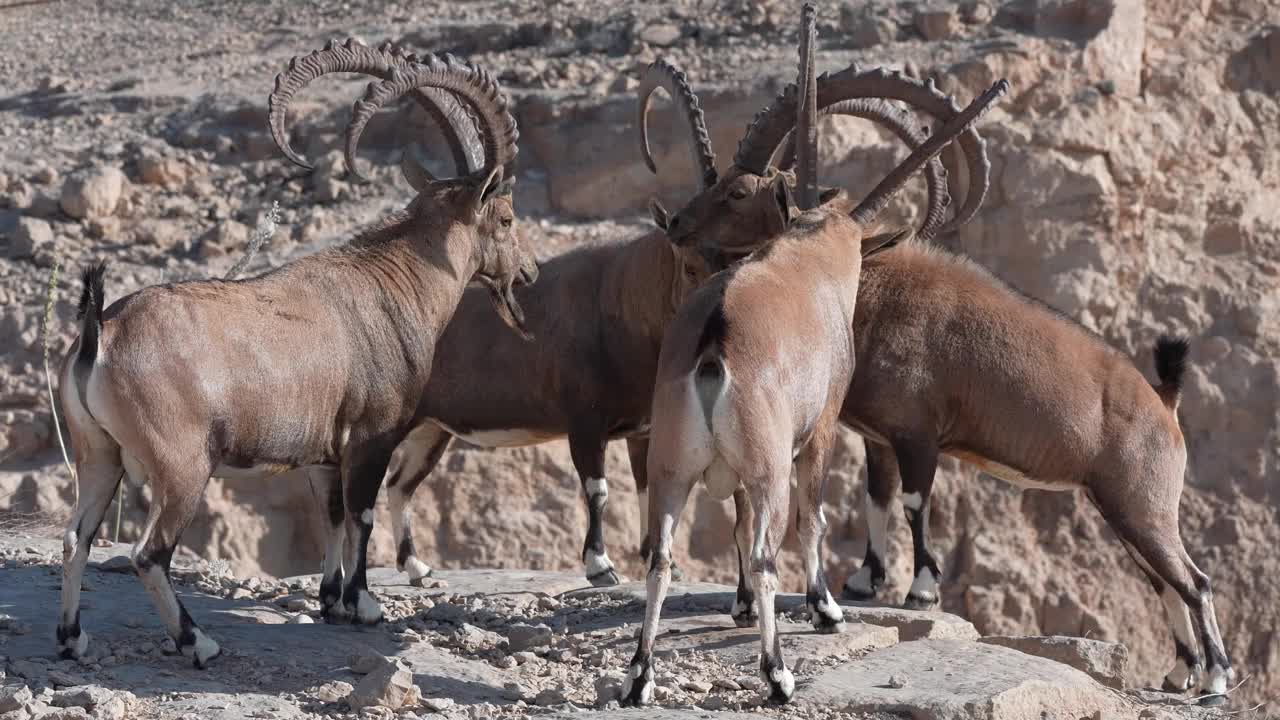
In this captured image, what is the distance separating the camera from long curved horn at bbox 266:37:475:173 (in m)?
10.6

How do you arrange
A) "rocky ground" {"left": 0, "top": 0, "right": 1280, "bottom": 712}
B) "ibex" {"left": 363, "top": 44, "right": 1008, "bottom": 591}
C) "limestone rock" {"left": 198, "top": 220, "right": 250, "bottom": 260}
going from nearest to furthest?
"ibex" {"left": 363, "top": 44, "right": 1008, "bottom": 591} → "rocky ground" {"left": 0, "top": 0, "right": 1280, "bottom": 712} → "limestone rock" {"left": 198, "top": 220, "right": 250, "bottom": 260}

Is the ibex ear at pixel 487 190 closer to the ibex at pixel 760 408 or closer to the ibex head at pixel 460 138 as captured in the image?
the ibex head at pixel 460 138

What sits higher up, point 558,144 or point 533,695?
point 558,144

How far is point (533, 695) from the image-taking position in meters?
9.21

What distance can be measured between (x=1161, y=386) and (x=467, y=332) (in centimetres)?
476

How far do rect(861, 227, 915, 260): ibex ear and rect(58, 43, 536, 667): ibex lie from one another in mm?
2165

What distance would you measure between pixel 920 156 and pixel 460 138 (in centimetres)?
295

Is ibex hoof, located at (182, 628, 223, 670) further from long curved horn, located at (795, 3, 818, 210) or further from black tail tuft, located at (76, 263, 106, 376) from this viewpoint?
long curved horn, located at (795, 3, 818, 210)

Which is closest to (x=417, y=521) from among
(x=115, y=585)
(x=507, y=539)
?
(x=507, y=539)

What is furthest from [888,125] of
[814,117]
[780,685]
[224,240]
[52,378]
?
[52,378]

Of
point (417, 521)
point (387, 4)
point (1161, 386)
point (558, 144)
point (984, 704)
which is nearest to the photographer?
point (984, 704)

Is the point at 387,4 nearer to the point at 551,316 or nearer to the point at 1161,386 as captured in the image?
the point at 551,316

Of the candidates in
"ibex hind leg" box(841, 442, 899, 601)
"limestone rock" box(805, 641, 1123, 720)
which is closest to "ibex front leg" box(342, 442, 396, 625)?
"limestone rock" box(805, 641, 1123, 720)

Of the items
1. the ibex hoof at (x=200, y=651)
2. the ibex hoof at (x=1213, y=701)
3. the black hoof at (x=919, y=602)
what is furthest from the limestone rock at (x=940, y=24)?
the ibex hoof at (x=200, y=651)
